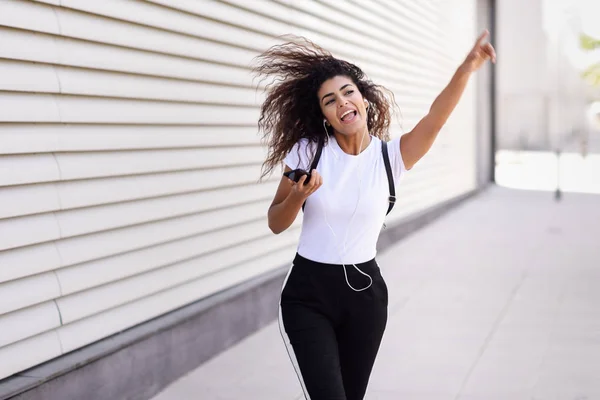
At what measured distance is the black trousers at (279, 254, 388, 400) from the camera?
3.24 meters

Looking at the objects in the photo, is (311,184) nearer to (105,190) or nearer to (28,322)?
(28,322)

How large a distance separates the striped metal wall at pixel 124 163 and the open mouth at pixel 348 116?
157 cm

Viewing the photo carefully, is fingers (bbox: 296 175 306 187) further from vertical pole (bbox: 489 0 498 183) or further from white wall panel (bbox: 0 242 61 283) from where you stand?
vertical pole (bbox: 489 0 498 183)

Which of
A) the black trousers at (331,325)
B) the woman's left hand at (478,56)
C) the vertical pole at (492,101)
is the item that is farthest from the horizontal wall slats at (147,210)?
the vertical pole at (492,101)

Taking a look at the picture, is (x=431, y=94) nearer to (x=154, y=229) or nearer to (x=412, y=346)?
(x=412, y=346)

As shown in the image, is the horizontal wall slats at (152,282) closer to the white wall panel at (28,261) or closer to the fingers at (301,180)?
the white wall panel at (28,261)

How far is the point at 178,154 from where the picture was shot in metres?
5.60

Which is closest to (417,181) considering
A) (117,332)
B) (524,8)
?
(117,332)

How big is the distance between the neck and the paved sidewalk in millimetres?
2195

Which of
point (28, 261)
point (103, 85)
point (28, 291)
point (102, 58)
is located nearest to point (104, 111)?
point (103, 85)

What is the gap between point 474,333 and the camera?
22.1 feet

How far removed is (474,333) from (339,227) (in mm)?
3650

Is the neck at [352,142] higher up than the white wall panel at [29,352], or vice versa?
the neck at [352,142]

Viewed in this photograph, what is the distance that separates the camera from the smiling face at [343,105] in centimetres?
352
